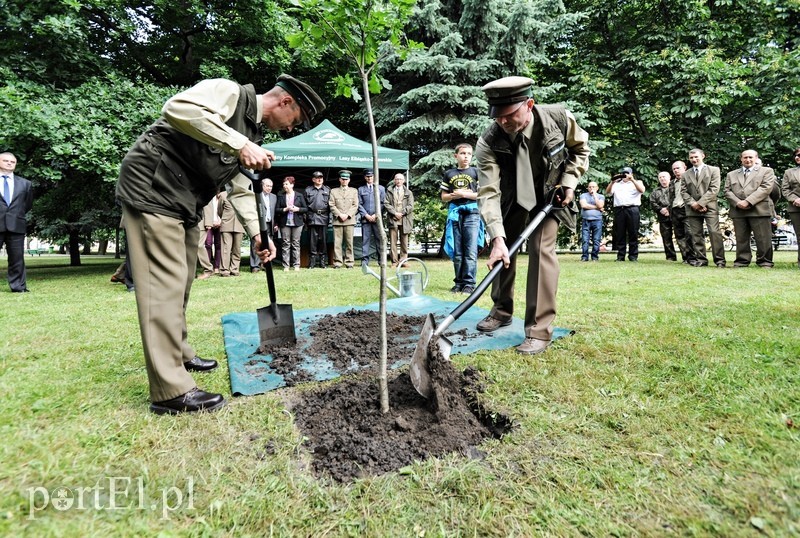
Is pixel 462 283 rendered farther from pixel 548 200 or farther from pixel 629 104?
pixel 629 104

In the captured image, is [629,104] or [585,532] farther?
[629,104]

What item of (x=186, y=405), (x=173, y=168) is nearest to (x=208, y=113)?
(x=173, y=168)

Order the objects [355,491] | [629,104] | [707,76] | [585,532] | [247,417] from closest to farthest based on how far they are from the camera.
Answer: [585,532], [355,491], [247,417], [707,76], [629,104]

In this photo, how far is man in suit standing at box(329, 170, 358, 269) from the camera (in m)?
11.0

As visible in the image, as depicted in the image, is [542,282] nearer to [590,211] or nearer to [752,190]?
[752,190]

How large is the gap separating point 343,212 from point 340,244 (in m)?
0.93

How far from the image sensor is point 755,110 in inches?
552

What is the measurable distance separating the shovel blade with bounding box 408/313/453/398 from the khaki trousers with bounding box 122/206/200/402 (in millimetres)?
1272

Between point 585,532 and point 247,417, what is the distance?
5.47 feet

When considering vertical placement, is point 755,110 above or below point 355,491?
above

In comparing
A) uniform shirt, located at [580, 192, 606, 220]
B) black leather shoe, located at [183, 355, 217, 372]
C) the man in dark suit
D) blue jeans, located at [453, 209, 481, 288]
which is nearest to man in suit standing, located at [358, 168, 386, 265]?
blue jeans, located at [453, 209, 481, 288]

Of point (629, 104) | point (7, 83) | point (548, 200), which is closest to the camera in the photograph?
point (548, 200)

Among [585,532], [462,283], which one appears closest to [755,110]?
[462,283]

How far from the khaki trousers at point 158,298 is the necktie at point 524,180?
2488 mm
